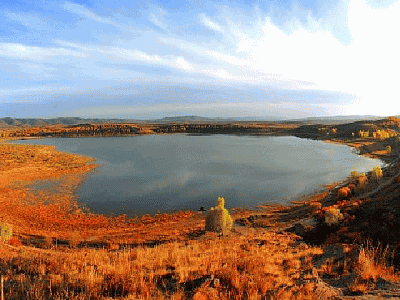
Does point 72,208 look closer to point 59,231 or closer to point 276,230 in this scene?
point 59,231

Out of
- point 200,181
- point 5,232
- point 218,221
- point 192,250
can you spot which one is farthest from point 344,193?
point 5,232

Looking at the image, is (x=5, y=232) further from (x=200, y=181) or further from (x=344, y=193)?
(x=344, y=193)

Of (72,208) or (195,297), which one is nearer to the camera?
(195,297)

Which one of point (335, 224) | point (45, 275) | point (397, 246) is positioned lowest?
point (335, 224)

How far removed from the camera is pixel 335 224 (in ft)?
62.2

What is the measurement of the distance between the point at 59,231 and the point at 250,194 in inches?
857

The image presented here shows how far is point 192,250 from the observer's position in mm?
10250

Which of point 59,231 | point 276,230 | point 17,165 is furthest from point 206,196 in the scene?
point 17,165

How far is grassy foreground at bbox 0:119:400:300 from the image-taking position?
5.29 meters

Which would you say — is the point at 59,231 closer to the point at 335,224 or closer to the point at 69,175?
the point at 335,224

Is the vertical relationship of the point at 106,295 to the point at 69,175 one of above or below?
above

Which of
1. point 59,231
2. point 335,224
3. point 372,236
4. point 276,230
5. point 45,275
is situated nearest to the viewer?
point 45,275

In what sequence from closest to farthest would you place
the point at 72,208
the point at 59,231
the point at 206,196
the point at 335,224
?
the point at 335,224 < the point at 59,231 < the point at 72,208 < the point at 206,196

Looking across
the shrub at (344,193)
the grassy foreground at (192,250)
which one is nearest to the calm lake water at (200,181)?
the grassy foreground at (192,250)
